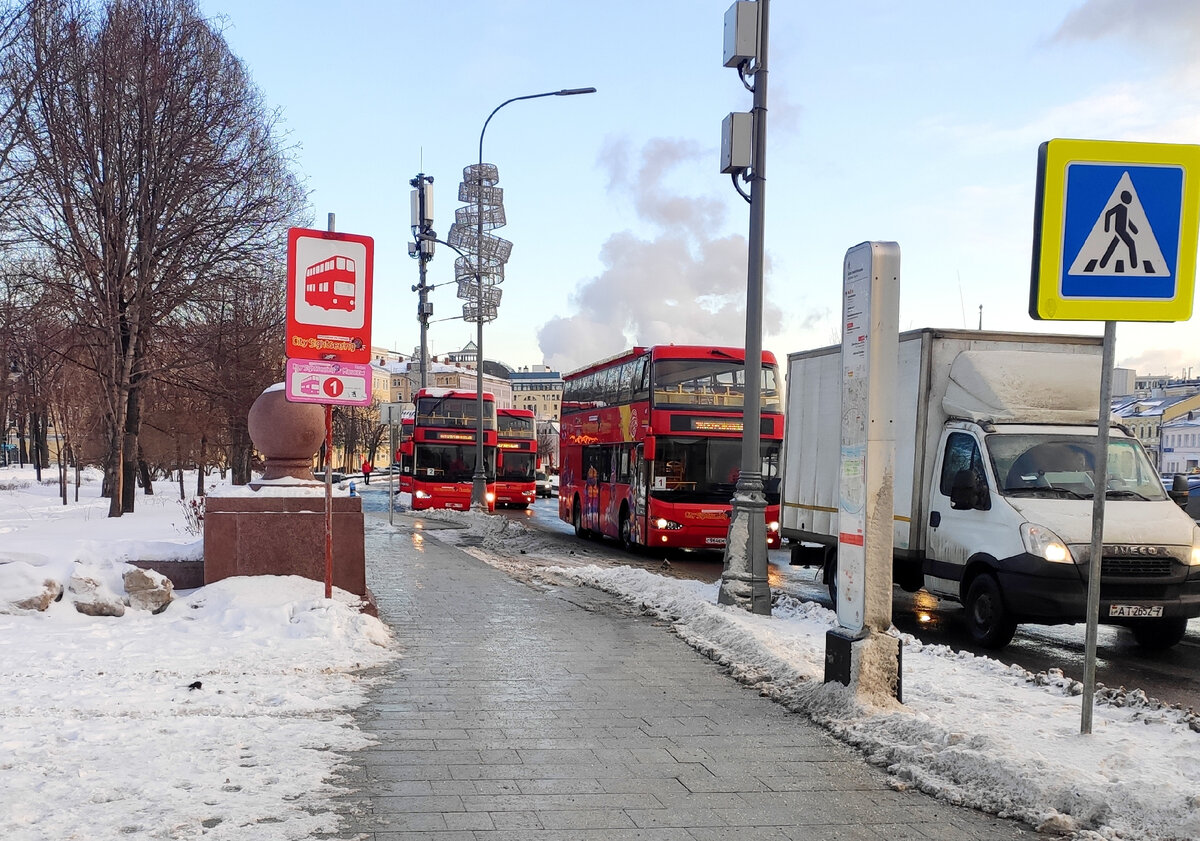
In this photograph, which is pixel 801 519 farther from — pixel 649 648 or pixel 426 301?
pixel 426 301

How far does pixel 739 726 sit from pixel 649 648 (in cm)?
254

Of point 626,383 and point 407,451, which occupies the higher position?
point 626,383

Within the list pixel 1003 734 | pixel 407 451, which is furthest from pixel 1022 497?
pixel 407 451

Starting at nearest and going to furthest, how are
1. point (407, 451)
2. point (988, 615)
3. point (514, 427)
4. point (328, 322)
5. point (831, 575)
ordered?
point (328, 322), point (988, 615), point (831, 575), point (407, 451), point (514, 427)

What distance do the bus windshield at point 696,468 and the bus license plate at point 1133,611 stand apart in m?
10.6

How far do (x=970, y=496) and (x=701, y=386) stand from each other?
9.90 m

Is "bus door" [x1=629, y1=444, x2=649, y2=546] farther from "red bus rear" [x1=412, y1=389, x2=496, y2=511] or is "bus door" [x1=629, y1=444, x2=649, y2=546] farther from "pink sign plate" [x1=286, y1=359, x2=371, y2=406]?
"red bus rear" [x1=412, y1=389, x2=496, y2=511]

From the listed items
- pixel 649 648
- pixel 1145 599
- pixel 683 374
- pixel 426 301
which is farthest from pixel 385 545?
pixel 426 301

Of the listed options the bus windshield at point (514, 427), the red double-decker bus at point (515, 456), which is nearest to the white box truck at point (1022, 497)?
the bus windshield at point (514, 427)

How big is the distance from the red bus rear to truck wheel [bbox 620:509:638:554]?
12.4 m

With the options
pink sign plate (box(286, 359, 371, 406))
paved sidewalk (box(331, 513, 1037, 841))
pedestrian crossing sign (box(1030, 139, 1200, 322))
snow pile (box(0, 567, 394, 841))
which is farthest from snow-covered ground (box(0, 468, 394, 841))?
pedestrian crossing sign (box(1030, 139, 1200, 322))

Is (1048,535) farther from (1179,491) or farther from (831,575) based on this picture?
(831,575)

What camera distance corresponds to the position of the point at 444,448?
34250 mm

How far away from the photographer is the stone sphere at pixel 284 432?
9844mm
